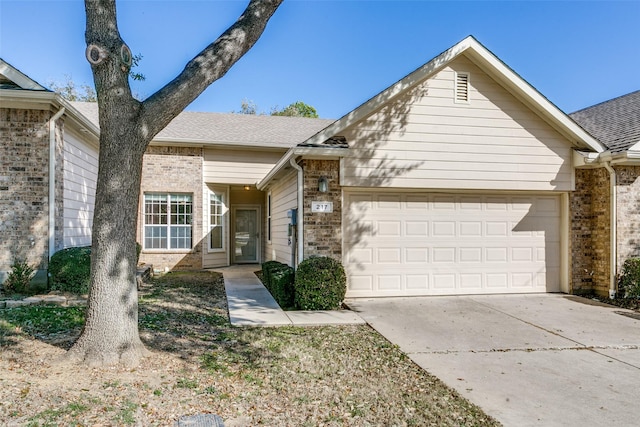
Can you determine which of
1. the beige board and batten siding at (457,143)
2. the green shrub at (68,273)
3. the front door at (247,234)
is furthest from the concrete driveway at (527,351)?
the front door at (247,234)

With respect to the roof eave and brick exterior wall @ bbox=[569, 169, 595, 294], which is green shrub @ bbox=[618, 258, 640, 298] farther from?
the roof eave

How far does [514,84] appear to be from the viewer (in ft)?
30.1

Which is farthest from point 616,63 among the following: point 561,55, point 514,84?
point 514,84

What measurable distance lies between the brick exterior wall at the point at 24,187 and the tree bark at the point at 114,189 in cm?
486

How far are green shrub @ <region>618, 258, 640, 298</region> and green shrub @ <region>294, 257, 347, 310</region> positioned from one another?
6035 millimetres

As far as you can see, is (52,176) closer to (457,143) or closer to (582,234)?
(457,143)

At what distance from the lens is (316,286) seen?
26.6 ft

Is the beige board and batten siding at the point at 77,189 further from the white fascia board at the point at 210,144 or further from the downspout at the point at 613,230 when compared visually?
the downspout at the point at 613,230

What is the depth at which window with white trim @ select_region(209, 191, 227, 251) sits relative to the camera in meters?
15.7

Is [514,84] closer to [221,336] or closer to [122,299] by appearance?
[221,336]

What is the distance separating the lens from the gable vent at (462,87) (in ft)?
30.8

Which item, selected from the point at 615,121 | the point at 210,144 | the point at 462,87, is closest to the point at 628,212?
the point at 615,121

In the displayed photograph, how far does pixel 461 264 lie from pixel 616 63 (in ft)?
30.8

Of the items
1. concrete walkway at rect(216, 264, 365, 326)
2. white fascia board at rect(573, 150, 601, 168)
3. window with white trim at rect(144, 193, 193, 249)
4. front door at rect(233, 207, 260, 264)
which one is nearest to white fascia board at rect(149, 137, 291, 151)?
window with white trim at rect(144, 193, 193, 249)
